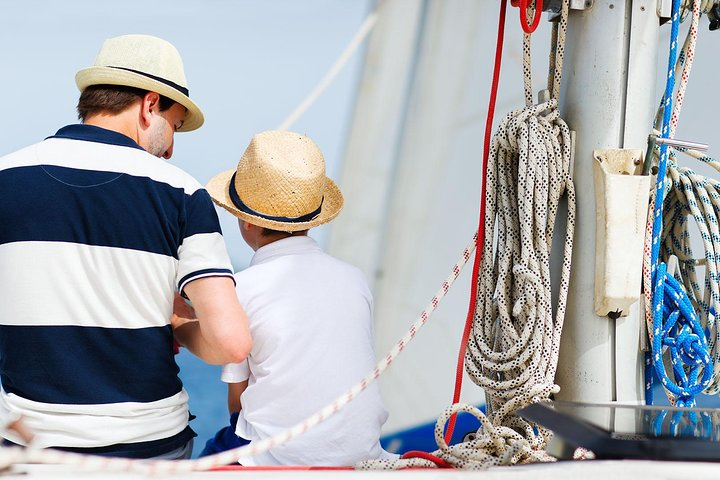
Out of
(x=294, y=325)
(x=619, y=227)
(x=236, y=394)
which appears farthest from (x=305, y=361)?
(x=619, y=227)

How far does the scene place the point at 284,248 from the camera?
153 centimetres

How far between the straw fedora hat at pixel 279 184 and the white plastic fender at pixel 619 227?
1.74ft

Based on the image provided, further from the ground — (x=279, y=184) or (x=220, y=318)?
(x=279, y=184)

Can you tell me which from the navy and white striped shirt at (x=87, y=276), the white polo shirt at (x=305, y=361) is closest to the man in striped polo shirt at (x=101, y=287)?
the navy and white striped shirt at (x=87, y=276)

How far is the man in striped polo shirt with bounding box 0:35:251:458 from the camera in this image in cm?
124

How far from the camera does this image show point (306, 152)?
5.17 feet

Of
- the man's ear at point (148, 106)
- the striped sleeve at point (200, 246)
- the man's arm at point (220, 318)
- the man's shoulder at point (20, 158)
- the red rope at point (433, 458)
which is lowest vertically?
the red rope at point (433, 458)

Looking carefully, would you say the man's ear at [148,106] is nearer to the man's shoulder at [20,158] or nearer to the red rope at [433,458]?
the man's shoulder at [20,158]

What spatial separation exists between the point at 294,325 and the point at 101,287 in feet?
1.15

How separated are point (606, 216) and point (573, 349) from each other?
27cm

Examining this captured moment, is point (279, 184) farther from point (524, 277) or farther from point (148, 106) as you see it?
point (524, 277)

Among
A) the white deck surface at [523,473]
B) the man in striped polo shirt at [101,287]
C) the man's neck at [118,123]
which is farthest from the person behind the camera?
the man's neck at [118,123]

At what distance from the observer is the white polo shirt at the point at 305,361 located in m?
1.44

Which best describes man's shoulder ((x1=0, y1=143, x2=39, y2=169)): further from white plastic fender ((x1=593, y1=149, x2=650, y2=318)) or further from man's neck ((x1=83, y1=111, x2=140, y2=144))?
white plastic fender ((x1=593, y1=149, x2=650, y2=318))
